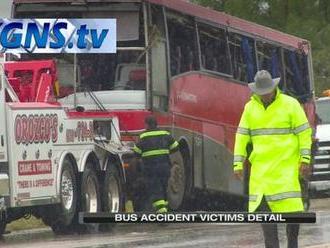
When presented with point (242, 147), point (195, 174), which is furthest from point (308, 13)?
point (242, 147)

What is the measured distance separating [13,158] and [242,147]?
17.5 feet

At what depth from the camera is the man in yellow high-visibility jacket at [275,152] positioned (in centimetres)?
990

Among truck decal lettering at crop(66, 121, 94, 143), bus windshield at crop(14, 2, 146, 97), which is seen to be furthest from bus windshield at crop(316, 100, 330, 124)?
truck decal lettering at crop(66, 121, 94, 143)

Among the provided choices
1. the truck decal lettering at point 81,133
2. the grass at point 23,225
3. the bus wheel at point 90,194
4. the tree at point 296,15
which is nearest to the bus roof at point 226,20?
the truck decal lettering at point 81,133

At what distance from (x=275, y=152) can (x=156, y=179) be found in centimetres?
796

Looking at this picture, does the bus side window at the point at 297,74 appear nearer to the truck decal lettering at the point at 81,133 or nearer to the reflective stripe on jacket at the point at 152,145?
the reflective stripe on jacket at the point at 152,145

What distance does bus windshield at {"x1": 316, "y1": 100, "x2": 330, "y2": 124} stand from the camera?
26.9 m

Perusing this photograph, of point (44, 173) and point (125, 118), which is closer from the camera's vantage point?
point (44, 173)

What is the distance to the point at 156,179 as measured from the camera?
17766mm

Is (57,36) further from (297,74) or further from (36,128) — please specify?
(297,74)

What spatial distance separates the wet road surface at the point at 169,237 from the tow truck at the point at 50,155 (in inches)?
17.9

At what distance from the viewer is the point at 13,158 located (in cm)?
1466

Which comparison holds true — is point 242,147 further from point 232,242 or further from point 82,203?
point 82,203

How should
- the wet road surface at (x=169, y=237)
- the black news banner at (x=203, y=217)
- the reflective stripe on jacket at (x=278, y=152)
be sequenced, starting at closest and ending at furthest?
the black news banner at (x=203, y=217)
the reflective stripe on jacket at (x=278, y=152)
the wet road surface at (x=169, y=237)
